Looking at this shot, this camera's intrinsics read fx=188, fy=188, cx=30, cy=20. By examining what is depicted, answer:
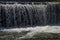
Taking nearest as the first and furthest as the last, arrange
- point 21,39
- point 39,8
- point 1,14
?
point 21,39, point 1,14, point 39,8

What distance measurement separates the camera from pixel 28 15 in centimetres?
949

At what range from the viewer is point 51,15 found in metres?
10.1

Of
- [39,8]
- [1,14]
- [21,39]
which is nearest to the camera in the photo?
[21,39]

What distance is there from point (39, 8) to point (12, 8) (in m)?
1.48

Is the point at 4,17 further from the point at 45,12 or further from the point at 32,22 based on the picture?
the point at 45,12

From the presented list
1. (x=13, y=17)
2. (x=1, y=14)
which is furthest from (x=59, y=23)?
(x=1, y=14)

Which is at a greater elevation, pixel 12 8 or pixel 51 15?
pixel 12 8

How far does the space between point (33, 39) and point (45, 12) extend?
440 centimetres

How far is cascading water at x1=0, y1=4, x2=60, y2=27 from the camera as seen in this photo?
356 inches

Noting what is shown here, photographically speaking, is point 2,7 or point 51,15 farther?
point 51,15

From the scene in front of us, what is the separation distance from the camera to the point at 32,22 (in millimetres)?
9391

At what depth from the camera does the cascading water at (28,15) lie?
9.05 meters

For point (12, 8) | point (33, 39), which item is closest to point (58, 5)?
point (12, 8)

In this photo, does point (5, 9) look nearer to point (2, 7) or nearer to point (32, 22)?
point (2, 7)
